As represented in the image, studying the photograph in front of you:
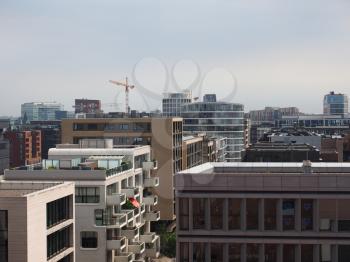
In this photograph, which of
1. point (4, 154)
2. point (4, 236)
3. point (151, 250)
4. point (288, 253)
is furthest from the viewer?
point (4, 154)

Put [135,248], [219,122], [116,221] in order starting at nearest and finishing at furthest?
[116,221], [135,248], [219,122]

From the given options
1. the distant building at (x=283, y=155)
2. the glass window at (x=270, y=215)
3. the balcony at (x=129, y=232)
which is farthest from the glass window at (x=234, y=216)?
the distant building at (x=283, y=155)

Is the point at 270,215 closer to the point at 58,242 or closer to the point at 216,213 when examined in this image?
the point at 216,213

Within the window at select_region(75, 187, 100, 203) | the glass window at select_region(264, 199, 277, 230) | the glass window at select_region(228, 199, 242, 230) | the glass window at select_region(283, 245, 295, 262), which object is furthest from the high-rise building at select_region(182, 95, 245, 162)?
the glass window at select_region(283, 245, 295, 262)

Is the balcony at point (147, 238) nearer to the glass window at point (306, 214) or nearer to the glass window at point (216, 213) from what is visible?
the glass window at point (216, 213)

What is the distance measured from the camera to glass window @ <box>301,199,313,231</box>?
2734 centimetres

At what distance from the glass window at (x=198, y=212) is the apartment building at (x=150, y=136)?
40.3m

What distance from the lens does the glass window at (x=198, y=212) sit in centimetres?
2762

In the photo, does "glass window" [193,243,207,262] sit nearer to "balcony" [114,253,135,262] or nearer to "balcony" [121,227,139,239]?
"balcony" [114,253,135,262]

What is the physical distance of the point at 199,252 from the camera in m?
27.6

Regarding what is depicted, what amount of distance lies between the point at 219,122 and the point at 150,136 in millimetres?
70973

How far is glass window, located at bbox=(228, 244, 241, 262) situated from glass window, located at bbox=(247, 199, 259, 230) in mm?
973

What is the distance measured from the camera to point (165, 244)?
203 feet

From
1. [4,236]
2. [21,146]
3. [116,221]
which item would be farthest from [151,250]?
[21,146]
